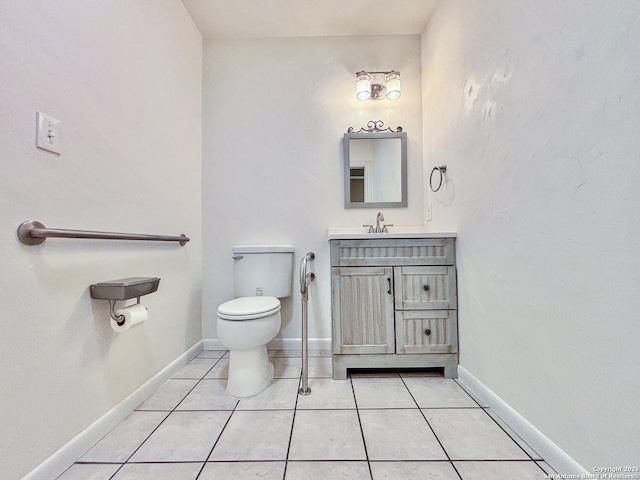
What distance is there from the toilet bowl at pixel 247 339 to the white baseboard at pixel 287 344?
0.54 m

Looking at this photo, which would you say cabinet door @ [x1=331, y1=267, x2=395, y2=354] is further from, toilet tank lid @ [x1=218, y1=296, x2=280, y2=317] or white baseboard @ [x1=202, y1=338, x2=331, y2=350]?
white baseboard @ [x1=202, y1=338, x2=331, y2=350]

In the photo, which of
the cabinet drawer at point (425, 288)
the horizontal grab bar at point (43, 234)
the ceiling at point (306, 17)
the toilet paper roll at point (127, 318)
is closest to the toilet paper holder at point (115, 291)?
the toilet paper roll at point (127, 318)

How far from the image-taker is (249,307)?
1482 millimetres

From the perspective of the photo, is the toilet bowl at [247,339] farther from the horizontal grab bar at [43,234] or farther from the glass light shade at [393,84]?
the glass light shade at [393,84]

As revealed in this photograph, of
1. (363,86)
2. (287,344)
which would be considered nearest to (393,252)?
(287,344)

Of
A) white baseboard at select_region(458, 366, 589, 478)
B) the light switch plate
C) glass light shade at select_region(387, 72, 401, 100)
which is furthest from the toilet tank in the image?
glass light shade at select_region(387, 72, 401, 100)

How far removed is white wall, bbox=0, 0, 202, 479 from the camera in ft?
2.79

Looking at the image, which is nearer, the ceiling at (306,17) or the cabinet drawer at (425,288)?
the cabinet drawer at (425,288)

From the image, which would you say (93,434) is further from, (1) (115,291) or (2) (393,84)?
(2) (393,84)

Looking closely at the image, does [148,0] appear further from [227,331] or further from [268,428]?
[268,428]

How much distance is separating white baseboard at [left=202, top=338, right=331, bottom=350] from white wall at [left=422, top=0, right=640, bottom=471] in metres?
0.95

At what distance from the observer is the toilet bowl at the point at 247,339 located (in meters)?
1.40

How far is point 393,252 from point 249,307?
819 mm

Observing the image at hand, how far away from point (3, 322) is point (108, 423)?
62cm
